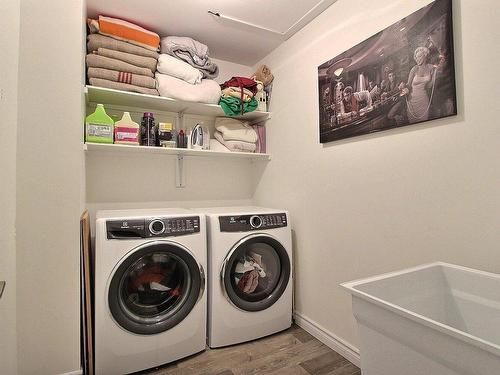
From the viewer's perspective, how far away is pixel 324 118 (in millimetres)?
1883

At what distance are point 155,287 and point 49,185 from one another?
845mm

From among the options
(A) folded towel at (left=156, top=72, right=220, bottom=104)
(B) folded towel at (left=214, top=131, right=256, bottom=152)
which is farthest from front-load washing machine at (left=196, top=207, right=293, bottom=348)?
(A) folded towel at (left=156, top=72, right=220, bottom=104)

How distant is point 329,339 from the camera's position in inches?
73.4

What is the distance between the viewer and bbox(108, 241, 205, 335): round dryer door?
1.57 m

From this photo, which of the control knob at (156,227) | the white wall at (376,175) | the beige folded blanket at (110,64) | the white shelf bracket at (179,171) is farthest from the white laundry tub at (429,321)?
the beige folded blanket at (110,64)

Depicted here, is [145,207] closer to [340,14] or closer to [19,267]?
[19,267]

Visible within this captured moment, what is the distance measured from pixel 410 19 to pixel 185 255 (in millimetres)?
1778

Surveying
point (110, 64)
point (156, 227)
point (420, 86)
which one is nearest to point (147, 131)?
→ point (110, 64)

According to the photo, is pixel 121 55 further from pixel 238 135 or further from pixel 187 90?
pixel 238 135

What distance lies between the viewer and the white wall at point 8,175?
133cm

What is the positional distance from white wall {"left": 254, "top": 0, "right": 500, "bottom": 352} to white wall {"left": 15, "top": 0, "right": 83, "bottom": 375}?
4.86 feet

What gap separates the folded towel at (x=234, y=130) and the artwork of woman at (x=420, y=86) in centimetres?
138

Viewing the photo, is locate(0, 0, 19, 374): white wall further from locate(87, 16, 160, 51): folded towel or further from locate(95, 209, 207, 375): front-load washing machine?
locate(87, 16, 160, 51): folded towel

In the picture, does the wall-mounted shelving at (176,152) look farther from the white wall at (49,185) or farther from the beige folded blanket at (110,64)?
the beige folded blanket at (110,64)
